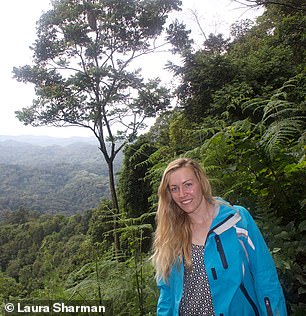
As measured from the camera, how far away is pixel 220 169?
2625 mm

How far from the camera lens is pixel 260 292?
1174mm

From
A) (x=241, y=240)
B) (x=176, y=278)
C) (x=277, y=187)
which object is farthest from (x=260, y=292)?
(x=277, y=187)

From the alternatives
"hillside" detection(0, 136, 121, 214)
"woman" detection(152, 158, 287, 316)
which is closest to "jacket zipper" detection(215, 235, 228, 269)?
"woman" detection(152, 158, 287, 316)

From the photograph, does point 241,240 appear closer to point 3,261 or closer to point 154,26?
point 154,26

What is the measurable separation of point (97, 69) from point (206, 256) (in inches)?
445

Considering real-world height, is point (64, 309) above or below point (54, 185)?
below

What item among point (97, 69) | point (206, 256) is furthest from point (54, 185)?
point (206, 256)

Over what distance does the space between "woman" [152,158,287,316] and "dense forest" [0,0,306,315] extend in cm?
37

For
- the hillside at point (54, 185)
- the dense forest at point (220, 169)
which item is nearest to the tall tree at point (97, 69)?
the dense forest at point (220, 169)

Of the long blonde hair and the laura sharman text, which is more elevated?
the long blonde hair

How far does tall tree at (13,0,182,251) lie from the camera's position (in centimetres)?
1167

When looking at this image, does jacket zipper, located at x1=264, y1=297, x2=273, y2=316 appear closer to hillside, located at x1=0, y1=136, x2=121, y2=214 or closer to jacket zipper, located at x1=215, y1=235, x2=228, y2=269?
jacket zipper, located at x1=215, y1=235, x2=228, y2=269

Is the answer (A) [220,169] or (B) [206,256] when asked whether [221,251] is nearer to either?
(B) [206,256]

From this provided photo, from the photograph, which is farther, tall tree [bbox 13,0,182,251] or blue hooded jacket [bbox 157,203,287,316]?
tall tree [bbox 13,0,182,251]
